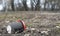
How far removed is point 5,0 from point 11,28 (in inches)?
382

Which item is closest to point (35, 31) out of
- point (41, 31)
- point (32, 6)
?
point (41, 31)

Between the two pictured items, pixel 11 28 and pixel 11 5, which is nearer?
pixel 11 28

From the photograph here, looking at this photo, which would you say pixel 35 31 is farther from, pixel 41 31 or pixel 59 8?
Result: pixel 59 8

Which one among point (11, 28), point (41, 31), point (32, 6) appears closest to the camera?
point (11, 28)

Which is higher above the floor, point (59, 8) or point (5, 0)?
point (5, 0)

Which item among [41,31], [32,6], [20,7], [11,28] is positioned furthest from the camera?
[20,7]

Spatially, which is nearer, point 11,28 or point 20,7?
point 11,28

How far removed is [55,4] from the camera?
14.2 metres

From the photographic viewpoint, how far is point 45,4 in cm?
1425

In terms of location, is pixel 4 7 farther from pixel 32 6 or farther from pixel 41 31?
pixel 41 31

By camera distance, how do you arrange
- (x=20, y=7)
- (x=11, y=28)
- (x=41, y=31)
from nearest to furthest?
(x=11, y=28) < (x=41, y=31) < (x=20, y=7)

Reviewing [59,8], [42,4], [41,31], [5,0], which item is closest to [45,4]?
[42,4]

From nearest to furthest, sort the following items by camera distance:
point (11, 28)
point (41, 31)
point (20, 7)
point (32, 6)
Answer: point (11, 28) → point (41, 31) → point (32, 6) → point (20, 7)

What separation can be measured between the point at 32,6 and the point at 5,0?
2.46 metres
